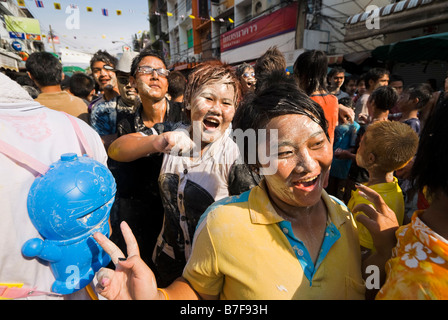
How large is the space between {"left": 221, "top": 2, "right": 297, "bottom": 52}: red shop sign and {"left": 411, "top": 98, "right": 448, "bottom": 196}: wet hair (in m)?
13.3

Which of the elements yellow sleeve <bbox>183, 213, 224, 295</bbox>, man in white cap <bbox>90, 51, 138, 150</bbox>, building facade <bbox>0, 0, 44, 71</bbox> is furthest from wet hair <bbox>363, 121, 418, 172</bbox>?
building facade <bbox>0, 0, 44, 71</bbox>

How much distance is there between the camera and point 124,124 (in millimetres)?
2316

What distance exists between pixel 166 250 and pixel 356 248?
1.21 m

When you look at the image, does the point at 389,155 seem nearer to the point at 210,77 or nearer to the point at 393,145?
the point at 393,145

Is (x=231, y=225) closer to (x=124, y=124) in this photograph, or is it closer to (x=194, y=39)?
(x=124, y=124)

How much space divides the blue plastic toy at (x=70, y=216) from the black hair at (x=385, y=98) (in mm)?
3096

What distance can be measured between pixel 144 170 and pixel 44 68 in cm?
214

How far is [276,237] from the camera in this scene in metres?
1.02

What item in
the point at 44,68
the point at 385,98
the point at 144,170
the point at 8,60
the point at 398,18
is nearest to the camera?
the point at 144,170

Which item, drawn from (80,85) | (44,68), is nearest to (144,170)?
(44,68)

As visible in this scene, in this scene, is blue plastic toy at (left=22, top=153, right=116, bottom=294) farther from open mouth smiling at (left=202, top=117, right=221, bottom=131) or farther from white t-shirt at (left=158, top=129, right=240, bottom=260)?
open mouth smiling at (left=202, top=117, right=221, bottom=131)

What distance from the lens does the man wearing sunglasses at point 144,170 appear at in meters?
2.12

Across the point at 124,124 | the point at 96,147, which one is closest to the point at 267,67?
the point at 124,124

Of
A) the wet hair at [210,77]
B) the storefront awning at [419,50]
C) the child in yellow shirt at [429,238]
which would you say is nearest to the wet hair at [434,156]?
the child in yellow shirt at [429,238]
